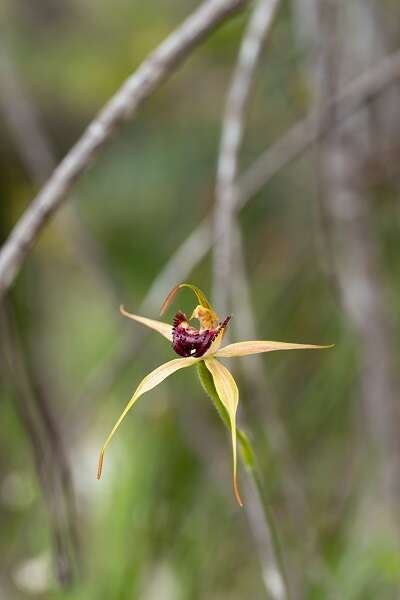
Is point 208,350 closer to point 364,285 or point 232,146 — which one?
point 232,146

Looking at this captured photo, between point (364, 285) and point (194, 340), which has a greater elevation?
point (364, 285)

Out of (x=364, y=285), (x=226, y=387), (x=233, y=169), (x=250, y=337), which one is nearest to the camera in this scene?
(x=226, y=387)

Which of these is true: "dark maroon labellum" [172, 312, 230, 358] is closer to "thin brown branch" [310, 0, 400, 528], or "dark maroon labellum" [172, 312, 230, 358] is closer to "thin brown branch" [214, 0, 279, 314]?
"thin brown branch" [214, 0, 279, 314]

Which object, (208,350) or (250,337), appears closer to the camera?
(208,350)

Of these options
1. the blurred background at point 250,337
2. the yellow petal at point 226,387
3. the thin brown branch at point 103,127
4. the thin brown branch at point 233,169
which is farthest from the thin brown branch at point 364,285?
the yellow petal at point 226,387

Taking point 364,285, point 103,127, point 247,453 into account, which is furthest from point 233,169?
point 364,285

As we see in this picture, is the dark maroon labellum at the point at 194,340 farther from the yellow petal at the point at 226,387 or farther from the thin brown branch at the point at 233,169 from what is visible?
the thin brown branch at the point at 233,169

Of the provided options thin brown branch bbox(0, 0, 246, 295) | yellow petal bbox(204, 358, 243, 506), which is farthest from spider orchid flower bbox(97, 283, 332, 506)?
thin brown branch bbox(0, 0, 246, 295)
